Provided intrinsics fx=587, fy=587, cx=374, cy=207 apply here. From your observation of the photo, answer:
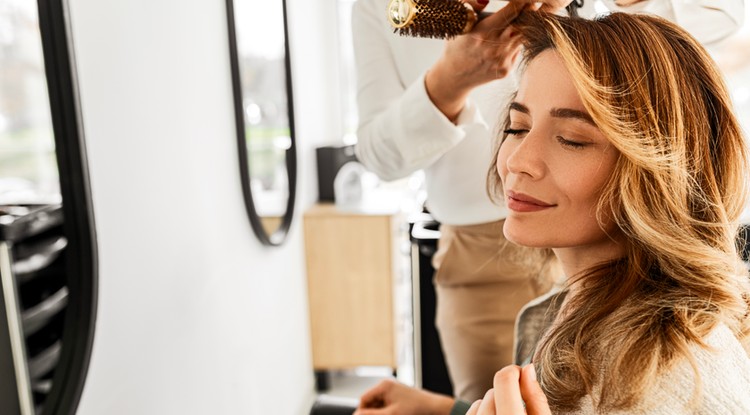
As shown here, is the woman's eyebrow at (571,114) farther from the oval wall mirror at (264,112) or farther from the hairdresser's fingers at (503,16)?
the oval wall mirror at (264,112)

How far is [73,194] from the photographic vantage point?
777 mm

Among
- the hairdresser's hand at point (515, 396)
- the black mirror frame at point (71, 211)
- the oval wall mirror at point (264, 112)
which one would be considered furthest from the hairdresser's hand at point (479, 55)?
the oval wall mirror at point (264, 112)

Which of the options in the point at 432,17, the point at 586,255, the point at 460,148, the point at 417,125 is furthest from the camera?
the point at 460,148

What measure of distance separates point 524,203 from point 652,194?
0.13 m

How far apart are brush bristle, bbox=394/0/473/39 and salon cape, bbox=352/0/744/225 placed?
0.60 feet

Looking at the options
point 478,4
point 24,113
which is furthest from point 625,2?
point 24,113

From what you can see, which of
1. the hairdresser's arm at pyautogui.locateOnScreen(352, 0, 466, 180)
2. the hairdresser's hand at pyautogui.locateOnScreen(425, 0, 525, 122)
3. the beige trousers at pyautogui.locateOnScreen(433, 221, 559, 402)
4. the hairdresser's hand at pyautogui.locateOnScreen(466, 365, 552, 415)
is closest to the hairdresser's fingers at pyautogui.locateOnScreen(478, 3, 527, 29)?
the hairdresser's hand at pyautogui.locateOnScreen(425, 0, 525, 122)

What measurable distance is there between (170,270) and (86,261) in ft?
1.02

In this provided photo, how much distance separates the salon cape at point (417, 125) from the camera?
86cm

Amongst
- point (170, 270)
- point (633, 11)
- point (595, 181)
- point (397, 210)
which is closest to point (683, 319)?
point (595, 181)

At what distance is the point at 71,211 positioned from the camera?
2.56 feet

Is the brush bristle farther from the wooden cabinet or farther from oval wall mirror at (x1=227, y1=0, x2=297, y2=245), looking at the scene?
the wooden cabinet

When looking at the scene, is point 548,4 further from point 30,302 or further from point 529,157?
point 30,302

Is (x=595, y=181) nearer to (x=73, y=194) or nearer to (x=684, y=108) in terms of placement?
(x=684, y=108)
